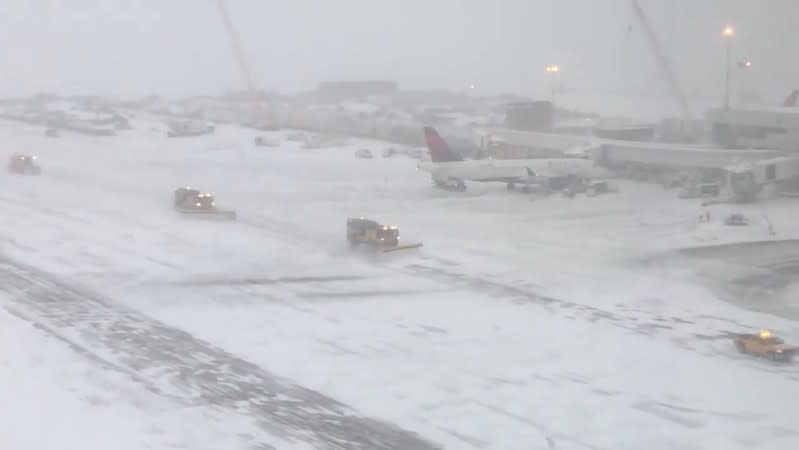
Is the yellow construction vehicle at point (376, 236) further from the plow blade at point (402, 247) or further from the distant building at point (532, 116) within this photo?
the distant building at point (532, 116)

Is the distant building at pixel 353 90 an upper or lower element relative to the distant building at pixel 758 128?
upper

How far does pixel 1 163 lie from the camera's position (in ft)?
165

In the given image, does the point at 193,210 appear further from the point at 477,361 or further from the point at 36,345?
the point at 477,361

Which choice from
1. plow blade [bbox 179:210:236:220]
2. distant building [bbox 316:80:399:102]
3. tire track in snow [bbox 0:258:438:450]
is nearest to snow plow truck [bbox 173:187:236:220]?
plow blade [bbox 179:210:236:220]

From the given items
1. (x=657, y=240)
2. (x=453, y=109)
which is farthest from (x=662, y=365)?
(x=453, y=109)

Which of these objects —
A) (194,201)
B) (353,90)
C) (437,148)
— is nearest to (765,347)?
(194,201)

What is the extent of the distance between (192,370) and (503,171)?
25679 mm

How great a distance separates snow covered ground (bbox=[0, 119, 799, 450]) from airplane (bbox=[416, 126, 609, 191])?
10.8 ft

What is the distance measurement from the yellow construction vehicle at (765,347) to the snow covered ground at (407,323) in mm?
229

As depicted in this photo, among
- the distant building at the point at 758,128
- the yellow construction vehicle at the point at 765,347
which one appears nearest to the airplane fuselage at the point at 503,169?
the distant building at the point at 758,128

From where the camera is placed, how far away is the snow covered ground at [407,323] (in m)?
14.1

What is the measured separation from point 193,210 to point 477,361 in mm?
19024

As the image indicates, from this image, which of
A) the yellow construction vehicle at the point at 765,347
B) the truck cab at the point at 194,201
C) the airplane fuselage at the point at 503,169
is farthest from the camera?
the airplane fuselage at the point at 503,169

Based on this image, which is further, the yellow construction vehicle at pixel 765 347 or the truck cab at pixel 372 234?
the truck cab at pixel 372 234
